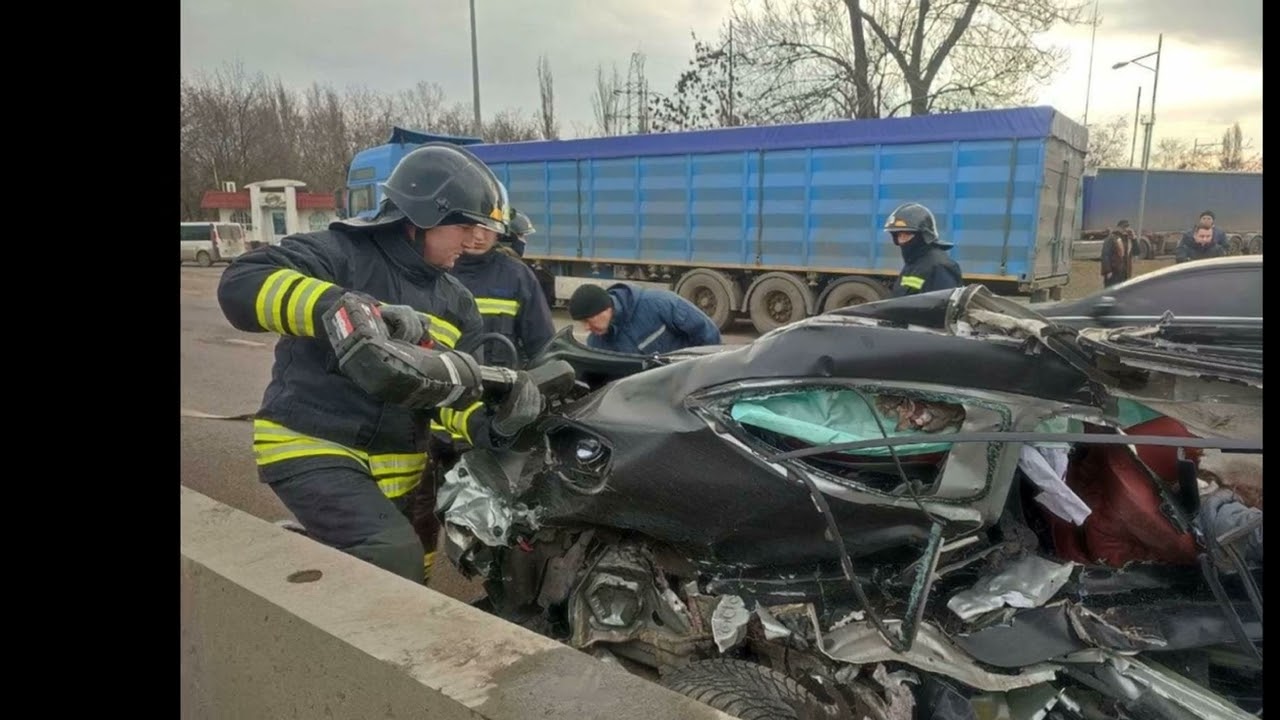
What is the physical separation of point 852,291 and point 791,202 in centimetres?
152

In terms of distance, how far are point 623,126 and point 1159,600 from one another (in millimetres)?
25705

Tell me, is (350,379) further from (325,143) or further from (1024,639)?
(325,143)

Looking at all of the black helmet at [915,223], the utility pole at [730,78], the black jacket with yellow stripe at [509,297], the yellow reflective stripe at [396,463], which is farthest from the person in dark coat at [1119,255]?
the utility pole at [730,78]

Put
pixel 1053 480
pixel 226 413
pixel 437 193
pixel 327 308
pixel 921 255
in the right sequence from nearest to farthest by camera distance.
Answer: pixel 1053 480 → pixel 327 308 → pixel 437 193 → pixel 921 255 → pixel 226 413

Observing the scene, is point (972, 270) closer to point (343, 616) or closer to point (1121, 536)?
point (1121, 536)

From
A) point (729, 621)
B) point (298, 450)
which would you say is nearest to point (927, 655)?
point (729, 621)

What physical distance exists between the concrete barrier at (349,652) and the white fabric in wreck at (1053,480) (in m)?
0.98

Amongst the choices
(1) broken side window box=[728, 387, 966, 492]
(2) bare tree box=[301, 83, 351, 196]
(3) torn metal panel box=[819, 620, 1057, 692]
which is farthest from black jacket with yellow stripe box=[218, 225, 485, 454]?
(2) bare tree box=[301, 83, 351, 196]

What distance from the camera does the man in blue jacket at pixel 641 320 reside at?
4355 millimetres

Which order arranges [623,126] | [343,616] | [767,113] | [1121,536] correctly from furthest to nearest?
1. [623,126]
2. [767,113]
3. [1121,536]
4. [343,616]

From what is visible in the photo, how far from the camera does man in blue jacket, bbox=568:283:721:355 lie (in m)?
4.36

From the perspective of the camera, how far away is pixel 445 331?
3.00m
